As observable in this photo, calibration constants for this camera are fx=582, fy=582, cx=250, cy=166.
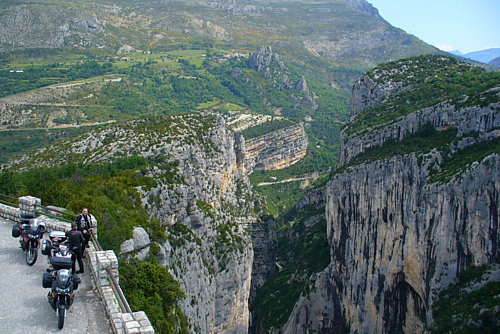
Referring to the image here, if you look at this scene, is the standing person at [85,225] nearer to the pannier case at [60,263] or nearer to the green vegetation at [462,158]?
the pannier case at [60,263]

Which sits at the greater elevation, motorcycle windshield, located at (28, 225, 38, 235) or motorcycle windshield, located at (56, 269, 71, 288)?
motorcycle windshield, located at (28, 225, 38, 235)

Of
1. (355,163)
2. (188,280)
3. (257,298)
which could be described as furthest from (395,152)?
(257,298)

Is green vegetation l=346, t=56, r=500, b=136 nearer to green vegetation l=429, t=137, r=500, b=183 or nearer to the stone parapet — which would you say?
green vegetation l=429, t=137, r=500, b=183

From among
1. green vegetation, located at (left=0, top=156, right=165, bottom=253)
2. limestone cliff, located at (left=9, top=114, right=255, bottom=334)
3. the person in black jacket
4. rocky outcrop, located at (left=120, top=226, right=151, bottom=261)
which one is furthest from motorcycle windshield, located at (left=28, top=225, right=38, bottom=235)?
limestone cliff, located at (left=9, top=114, right=255, bottom=334)

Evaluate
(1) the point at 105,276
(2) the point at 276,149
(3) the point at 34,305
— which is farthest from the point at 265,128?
(3) the point at 34,305

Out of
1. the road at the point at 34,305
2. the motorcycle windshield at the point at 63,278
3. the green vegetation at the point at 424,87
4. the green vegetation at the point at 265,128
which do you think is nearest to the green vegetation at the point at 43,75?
the green vegetation at the point at 265,128

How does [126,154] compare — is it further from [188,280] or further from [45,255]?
[45,255]
